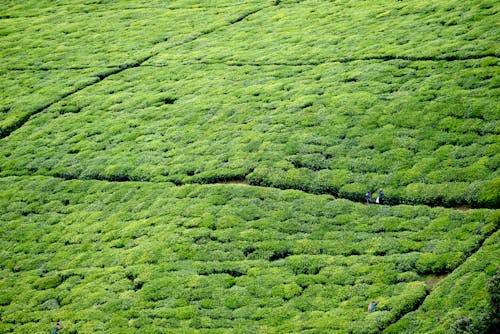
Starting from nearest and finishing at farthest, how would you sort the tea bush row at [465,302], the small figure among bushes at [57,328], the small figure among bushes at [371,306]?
the tea bush row at [465,302], the small figure among bushes at [371,306], the small figure among bushes at [57,328]

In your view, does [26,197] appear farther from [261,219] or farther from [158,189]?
[261,219]

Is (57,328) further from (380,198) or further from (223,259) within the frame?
(380,198)

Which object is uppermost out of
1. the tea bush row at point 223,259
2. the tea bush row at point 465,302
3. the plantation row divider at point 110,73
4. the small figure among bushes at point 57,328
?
the plantation row divider at point 110,73

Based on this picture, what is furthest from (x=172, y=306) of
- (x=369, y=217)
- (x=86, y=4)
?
(x=86, y=4)

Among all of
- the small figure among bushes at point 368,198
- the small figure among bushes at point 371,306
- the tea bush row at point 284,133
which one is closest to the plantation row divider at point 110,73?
the tea bush row at point 284,133

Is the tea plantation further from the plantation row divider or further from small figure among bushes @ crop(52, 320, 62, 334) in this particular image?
small figure among bushes @ crop(52, 320, 62, 334)

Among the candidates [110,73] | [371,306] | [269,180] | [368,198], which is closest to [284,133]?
[269,180]

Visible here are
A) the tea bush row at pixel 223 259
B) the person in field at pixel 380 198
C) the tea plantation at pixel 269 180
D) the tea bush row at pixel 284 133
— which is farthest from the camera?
the tea bush row at pixel 284 133

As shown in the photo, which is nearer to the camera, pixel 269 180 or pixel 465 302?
pixel 465 302

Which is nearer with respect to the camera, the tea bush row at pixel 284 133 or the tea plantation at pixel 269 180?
the tea plantation at pixel 269 180

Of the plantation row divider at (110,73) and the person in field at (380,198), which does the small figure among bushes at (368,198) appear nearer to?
the person in field at (380,198)
